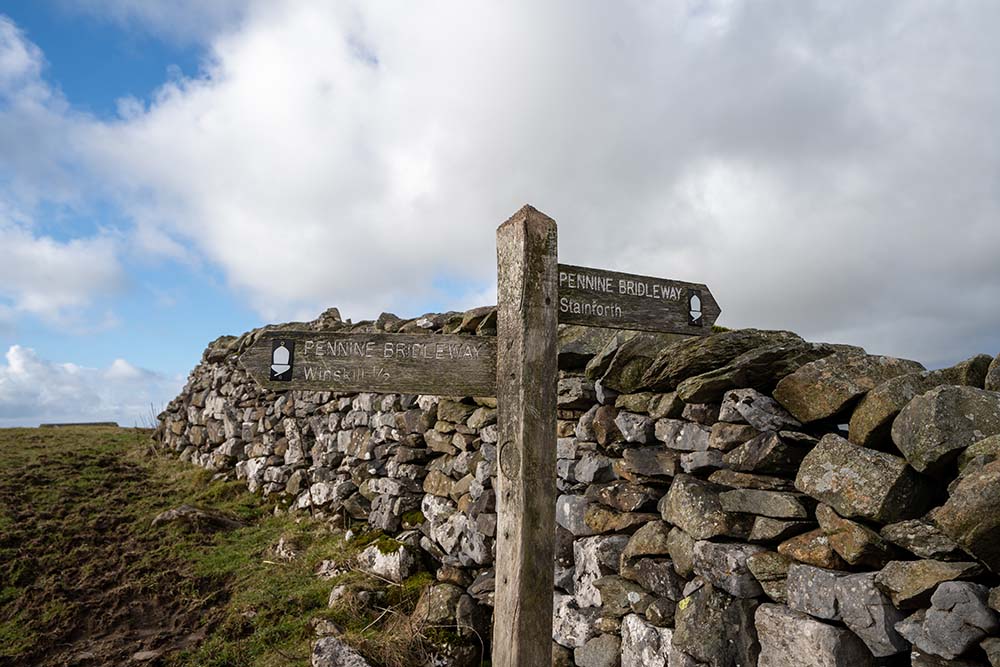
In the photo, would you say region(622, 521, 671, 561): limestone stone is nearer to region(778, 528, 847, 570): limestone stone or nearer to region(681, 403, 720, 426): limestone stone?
region(681, 403, 720, 426): limestone stone

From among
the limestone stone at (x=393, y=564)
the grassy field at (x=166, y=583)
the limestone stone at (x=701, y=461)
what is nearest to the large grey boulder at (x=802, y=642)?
the limestone stone at (x=701, y=461)

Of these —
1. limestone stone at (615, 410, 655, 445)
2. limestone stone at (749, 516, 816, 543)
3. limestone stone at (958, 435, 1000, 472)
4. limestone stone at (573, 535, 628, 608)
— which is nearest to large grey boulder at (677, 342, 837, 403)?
limestone stone at (615, 410, 655, 445)

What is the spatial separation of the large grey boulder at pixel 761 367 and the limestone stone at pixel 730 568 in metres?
1.02

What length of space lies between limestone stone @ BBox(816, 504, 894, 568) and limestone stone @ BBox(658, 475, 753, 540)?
0.65 m

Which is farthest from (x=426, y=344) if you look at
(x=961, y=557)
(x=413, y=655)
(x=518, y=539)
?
(x=413, y=655)

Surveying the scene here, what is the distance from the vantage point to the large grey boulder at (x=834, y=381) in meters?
3.88

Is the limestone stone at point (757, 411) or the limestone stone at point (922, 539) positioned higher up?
the limestone stone at point (757, 411)

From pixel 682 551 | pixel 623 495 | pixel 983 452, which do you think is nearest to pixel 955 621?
pixel 983 452

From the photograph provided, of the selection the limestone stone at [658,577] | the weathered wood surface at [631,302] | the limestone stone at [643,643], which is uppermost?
the weathered wood surface at [631,302]

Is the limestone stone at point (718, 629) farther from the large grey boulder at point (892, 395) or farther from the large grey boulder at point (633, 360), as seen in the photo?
the large grey boulder at point (633, 360)

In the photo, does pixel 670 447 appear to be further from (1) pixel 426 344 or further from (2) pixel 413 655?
(2) pixel 413 655

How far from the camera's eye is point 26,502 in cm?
1037

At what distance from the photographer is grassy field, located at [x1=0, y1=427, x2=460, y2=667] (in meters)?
6.30

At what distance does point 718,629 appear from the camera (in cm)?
405
